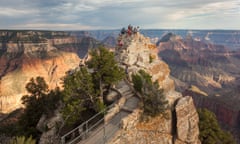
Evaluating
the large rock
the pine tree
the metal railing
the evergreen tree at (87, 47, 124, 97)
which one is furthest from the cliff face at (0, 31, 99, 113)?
the large rock

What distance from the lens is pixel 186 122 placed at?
2152 cm

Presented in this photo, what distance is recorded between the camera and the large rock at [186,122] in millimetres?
20641

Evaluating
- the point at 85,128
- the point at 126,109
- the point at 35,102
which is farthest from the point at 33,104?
the point at 126,109

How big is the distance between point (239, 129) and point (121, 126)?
78.4 metres

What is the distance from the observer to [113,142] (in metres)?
16.8

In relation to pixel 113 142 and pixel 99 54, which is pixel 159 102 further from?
pixel 99 54

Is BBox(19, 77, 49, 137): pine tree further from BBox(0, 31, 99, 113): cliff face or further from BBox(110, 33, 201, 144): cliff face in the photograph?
BBox(0, 31, 99, 113): cliff face

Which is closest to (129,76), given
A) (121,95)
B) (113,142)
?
(121,95)

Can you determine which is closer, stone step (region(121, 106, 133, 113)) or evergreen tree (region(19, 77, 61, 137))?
stone step (region(121, 106, 133, 113))

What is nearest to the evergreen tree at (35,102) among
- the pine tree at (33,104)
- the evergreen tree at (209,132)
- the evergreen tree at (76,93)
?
the pine tree at (33,104)

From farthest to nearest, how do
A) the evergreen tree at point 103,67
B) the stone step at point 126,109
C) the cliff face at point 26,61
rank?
the cliff face at point 26,61
the evergreen tree at point 103,67
the stone step at point 126,109

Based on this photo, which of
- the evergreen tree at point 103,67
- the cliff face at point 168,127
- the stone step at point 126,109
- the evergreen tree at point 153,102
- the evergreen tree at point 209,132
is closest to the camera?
the cliff face at point 168,127

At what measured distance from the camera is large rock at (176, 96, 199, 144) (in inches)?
813

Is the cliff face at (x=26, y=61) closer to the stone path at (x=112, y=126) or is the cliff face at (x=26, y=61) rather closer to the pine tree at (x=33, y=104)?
the pine tree at (x=33, y=104)
